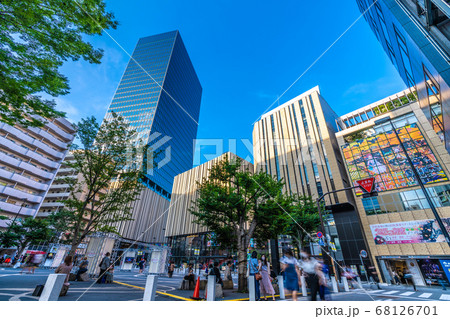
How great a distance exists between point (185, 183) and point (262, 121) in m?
28.6

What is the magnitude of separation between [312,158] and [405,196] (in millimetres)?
13802

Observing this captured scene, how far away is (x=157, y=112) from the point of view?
64.7 meters

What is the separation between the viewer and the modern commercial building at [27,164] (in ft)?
121

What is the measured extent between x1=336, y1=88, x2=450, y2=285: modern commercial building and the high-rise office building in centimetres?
3972

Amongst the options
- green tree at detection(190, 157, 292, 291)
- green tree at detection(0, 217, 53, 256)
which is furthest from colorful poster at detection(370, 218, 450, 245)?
green tree at detection(0, 217, 53, 256)

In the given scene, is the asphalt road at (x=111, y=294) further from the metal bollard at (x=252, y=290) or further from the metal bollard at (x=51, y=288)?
the metal bollard at (x=51, y=288)

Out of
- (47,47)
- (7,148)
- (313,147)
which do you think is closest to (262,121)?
(313,147)

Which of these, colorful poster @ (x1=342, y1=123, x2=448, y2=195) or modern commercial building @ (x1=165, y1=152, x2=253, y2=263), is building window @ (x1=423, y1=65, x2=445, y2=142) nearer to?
colorful poster @ (x1=342, y1=123, x2=448, y2=195)

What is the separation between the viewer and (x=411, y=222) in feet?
77.7

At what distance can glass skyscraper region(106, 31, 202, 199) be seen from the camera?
62.8 m

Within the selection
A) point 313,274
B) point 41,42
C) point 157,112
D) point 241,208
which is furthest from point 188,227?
point 41,42

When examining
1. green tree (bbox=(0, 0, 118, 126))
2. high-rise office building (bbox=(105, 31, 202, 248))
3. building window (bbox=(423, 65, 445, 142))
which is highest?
high-rise office building (bbox=(105, 31, 202, 248))
